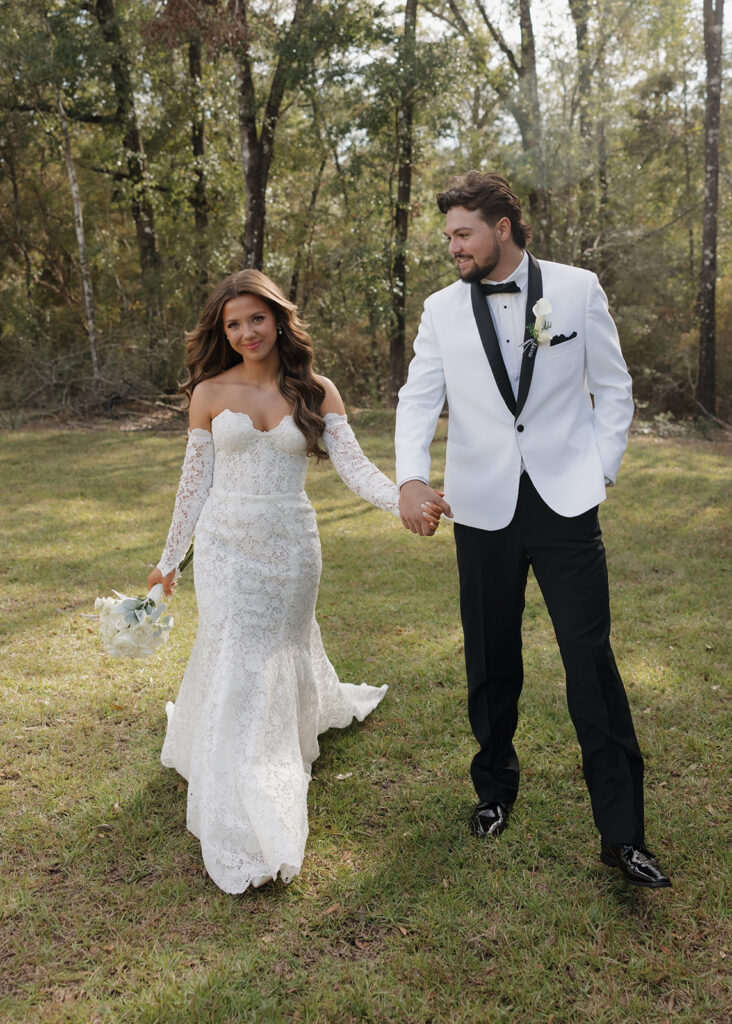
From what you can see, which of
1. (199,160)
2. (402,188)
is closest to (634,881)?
(402,188)

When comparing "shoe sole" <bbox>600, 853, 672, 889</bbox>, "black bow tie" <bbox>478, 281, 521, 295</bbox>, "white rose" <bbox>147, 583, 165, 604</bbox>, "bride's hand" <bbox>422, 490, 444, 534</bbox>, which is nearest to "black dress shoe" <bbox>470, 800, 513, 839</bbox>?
"shoe sole" <bbox>600, 853, 672, 889</bbox>

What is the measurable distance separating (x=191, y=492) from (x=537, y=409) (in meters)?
1.61

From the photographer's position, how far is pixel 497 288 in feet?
10.6

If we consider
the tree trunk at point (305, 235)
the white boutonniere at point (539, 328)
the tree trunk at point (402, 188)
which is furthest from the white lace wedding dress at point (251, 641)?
the tree trunk at point (305, 235)

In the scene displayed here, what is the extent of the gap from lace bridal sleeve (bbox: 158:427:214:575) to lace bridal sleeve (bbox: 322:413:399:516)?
54 cm

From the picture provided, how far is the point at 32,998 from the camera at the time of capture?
107 inches

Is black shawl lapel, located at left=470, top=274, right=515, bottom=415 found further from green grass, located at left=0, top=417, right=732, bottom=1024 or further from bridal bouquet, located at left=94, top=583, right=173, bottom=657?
green grass, located at left=0, top=417, right=732, bottom=1024

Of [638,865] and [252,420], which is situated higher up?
[252,420]

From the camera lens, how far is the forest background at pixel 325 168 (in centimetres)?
1612

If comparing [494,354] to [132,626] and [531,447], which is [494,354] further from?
[132,626]

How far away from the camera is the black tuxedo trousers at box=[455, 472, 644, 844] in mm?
3037

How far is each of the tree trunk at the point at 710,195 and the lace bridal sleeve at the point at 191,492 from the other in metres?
14.5

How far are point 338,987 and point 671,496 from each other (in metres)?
8.52

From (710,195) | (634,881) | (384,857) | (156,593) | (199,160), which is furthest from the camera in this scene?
(199,160)
